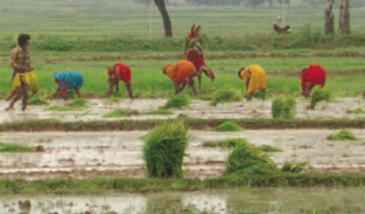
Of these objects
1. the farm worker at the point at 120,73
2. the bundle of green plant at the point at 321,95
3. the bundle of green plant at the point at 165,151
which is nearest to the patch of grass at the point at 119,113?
the farm worker at the point at 120,73

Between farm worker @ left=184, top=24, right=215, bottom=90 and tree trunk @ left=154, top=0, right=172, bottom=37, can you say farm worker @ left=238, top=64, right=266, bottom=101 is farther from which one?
tree trunk @ left=154, top=0, right=172, bottom=37

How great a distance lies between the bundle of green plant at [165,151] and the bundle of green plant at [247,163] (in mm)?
579

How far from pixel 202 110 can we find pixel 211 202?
735cm

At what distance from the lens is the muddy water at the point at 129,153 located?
8.86 meters

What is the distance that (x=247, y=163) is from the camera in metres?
8.27

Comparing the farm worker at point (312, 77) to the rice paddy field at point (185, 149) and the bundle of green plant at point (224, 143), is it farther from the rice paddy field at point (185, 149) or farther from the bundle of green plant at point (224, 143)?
the bundle of green plant at point (224, 143)

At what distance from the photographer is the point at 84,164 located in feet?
30.5

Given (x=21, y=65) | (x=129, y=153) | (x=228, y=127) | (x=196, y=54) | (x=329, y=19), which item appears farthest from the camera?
(x=329, y=19)

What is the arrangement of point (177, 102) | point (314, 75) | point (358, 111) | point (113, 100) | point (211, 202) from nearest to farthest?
point (211, 202), point (358, 111), point (177, 102), point (314, 75), point (113, 100)

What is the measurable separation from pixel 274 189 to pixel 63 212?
2363 mm

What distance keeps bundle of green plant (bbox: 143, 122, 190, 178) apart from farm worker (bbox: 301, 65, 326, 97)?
26.1ft

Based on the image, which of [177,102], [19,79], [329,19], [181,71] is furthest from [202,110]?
[329,19]

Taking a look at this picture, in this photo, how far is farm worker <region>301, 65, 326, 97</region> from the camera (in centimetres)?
1577

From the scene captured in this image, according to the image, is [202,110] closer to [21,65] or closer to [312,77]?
[312,77]
